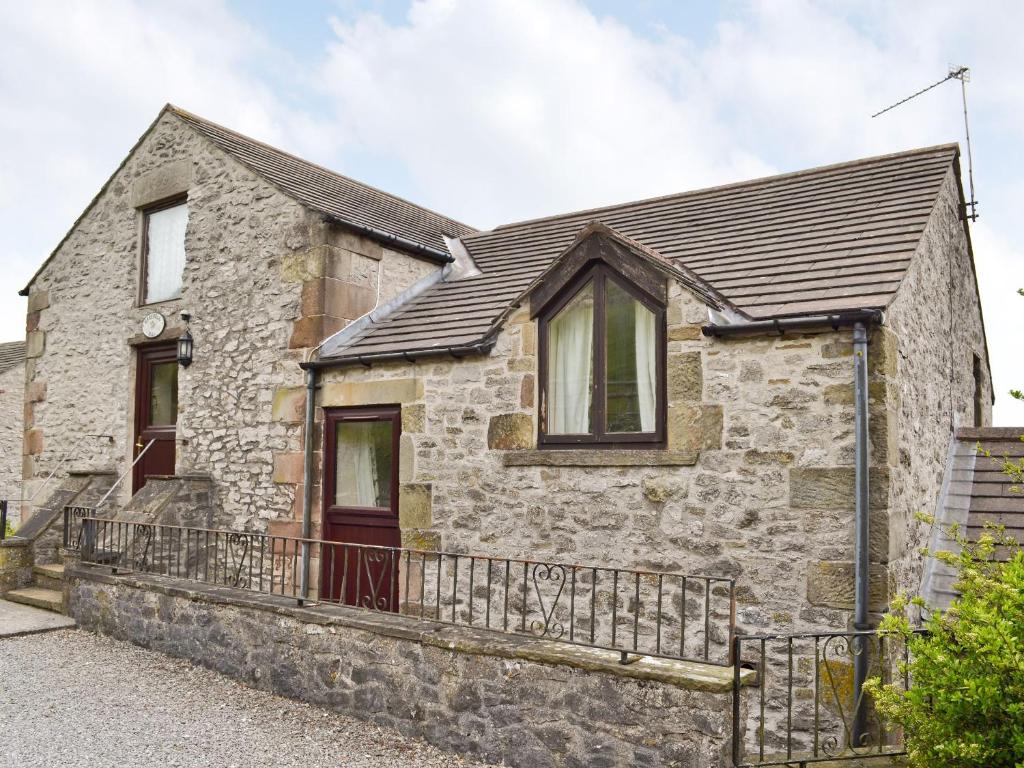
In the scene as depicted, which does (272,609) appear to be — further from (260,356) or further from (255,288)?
(255,288)

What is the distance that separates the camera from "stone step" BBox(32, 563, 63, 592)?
392 inches

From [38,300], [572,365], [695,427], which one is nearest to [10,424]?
[38,300]

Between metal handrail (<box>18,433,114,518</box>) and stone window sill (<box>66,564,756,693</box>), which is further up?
metal handrail (<box>18,433,114,518</box>)

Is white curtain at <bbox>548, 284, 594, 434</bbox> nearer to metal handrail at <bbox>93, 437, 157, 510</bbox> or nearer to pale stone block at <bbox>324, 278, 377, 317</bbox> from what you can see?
pale stone block at <bbox>324, 278, 377, 317</bbox>

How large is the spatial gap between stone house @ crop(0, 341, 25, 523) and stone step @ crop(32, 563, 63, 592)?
10.5 meters

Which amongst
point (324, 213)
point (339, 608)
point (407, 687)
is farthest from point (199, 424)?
point (407, 687)

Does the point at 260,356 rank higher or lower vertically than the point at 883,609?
higher

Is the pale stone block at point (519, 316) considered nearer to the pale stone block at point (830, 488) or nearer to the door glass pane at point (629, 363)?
the door glass pane at point (629, 363)

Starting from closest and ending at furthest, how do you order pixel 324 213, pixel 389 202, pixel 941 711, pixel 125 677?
pixel 941 711 < pixel 125 677 < pixel 324 213 < pixel 389 202

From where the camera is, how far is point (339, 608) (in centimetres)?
647

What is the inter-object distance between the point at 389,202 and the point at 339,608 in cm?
805

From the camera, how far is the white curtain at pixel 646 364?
6.91 metres

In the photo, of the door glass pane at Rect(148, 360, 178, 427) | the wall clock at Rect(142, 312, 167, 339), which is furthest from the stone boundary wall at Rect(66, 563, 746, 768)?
the wall clock at Rect(142, 312, 167, 339)

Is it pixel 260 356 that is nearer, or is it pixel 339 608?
pixel 339 608
